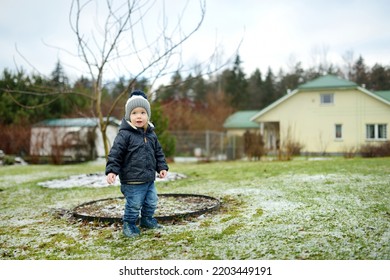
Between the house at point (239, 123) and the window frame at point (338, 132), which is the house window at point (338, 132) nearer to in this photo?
the window frame at point (338, 132)

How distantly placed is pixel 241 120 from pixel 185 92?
3.02 meters

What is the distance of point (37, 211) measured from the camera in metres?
3.46

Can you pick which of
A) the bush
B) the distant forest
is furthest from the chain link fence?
the bush

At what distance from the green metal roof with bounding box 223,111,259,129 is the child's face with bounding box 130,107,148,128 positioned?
1437 centimetres

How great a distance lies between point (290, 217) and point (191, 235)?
30.0 inches

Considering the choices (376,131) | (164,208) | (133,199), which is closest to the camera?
(133,199)

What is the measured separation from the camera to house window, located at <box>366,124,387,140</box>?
5123 mm

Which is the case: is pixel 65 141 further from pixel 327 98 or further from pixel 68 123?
pixel 327 98

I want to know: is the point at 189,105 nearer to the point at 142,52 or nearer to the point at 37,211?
the point at 142,52

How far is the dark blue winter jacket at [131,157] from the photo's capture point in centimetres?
241

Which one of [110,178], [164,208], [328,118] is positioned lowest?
[164,208]

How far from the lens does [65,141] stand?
38.0 feet

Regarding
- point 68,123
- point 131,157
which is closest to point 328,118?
point 131,157

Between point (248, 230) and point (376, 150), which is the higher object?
point (376, 150)
